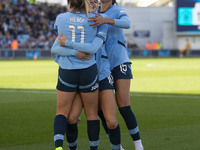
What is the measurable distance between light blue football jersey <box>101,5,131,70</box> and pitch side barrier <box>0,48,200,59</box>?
1435 inches

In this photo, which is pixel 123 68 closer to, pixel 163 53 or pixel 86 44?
pixel 86 44

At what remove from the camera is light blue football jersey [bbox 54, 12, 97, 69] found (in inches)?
206

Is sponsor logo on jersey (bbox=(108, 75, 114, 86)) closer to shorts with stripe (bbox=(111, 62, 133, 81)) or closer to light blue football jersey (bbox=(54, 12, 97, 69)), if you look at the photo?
shorts with stripe (bbox=(111, 62, 133, 81))

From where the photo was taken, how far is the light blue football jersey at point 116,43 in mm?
6039

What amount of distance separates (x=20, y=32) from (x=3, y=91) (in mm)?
33624

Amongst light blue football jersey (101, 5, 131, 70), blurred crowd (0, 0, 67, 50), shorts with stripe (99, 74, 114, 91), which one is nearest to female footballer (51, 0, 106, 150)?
shorts with stripe (99, 74, 114, 91)

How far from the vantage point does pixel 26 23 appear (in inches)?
1951

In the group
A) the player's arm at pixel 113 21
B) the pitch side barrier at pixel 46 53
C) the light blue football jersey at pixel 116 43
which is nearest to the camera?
the player's arm at pixel 113 21

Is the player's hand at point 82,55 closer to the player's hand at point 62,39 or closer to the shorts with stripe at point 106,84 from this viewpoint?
the player's hand at point 62,39

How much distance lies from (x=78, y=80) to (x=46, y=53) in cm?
3951

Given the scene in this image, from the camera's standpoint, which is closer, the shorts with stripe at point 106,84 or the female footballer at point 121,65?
the shorts with stripe at point 106,84

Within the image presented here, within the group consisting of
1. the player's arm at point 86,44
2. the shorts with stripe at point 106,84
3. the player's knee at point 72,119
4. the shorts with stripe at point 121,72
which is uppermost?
the player's arm at point 86,44

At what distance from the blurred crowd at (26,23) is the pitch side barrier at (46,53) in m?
1.33

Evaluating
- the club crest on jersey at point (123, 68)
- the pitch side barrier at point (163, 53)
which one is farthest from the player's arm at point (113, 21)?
the pitch side barrier at point (163, 53)
